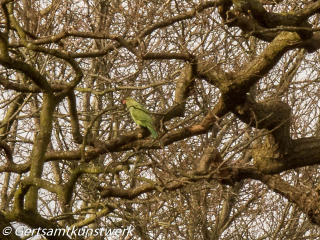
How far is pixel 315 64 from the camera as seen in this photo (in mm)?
10875

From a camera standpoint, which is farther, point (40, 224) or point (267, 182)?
point (267, 182)

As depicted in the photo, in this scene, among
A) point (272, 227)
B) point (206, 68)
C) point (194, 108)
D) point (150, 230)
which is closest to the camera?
point (206, 68)

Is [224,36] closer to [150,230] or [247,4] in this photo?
[150,230]

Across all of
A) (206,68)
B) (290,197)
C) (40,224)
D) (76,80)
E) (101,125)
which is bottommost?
(40,224)

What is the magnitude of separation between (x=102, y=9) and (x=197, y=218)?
4.53m

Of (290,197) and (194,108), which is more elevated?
(194,108)

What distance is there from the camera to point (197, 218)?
8.03 m

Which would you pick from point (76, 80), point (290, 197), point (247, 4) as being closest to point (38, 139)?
point (76, 80)

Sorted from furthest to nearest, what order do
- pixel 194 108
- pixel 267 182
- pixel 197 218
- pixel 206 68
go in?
pixel 194 108 < pixel 197 218 < pixel 267 182 < pixel 206 68

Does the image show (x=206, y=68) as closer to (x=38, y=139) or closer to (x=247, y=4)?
(x=247, y=4)

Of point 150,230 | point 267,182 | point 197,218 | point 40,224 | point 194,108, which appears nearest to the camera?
point 40,224

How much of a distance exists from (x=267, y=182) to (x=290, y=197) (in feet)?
1.10

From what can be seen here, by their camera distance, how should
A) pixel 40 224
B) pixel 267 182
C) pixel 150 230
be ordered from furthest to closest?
pixel 150 230 → pixel 267 182 → pixel 40 224

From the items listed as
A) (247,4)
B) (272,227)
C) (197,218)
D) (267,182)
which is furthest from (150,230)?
(247,4)
